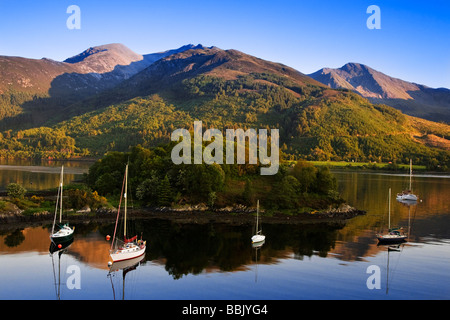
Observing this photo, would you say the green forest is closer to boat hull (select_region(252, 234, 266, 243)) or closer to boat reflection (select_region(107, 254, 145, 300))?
boat hull (select_region(252, 234, 266, 243))

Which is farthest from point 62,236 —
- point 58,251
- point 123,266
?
point 123,266

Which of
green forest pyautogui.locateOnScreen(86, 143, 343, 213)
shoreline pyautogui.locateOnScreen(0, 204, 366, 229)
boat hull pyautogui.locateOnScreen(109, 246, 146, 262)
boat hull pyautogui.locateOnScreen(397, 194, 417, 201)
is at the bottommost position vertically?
boat hull pyautogui.locateOnScreen(397, 194, 417, 201)

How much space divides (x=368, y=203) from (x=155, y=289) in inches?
2715

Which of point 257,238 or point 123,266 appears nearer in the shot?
point 123,266

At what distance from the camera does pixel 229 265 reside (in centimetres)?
4228

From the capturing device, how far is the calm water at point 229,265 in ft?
112

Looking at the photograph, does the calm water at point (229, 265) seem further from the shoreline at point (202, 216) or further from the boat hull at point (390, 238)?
the shoreline at point (202, 216)

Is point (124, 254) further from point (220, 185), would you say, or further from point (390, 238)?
point (220, 185)

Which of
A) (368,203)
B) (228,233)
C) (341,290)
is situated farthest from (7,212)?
(368,203)

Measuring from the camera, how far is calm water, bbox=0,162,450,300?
1339 inches

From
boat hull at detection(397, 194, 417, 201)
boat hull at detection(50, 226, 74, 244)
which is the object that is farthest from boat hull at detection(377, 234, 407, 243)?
boat hull at detection(397, 194, 417, 201)

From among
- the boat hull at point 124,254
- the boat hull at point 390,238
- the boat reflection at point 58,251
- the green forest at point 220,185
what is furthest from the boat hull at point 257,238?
the green forest at point 220,185

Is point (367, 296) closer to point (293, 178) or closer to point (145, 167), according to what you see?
point (293, 178)

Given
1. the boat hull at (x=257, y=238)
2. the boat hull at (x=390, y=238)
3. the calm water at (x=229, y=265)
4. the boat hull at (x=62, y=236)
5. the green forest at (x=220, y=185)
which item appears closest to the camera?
the calm water at (x=229, y=265)
